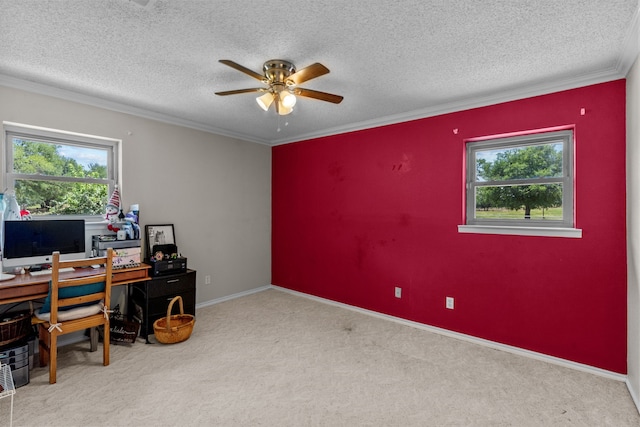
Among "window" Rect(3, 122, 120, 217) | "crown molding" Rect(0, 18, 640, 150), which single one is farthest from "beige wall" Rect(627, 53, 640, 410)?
"window" Rect(3, 122, 120, 217)

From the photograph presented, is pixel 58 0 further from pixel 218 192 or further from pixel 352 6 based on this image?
pixel 218 192

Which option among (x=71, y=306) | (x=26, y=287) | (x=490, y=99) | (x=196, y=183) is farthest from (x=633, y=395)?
(x=196, y=183)

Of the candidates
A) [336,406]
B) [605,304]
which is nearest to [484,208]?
[605,304]

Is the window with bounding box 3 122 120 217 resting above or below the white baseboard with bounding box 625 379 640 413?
above

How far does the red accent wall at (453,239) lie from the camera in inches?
96.2

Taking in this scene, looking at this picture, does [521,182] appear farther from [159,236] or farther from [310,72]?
[159,236]

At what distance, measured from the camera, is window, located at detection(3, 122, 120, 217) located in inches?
109

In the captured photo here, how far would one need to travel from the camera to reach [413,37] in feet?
6.40

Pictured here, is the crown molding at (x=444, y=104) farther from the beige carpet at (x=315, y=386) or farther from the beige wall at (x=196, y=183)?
the beige carpet at (x=315, y=386)

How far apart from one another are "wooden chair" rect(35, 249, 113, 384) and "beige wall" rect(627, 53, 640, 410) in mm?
3927

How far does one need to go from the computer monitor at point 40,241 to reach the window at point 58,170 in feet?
1.25

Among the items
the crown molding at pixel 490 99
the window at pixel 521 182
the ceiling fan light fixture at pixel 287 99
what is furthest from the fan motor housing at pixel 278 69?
the window at pixel 521 182

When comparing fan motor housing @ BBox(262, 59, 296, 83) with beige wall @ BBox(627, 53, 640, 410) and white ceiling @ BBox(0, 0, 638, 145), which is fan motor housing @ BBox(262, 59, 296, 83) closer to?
white ceiling @ BBox(0, 0, 638, 145)

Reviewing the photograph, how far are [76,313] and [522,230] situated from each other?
3879 millimetres
